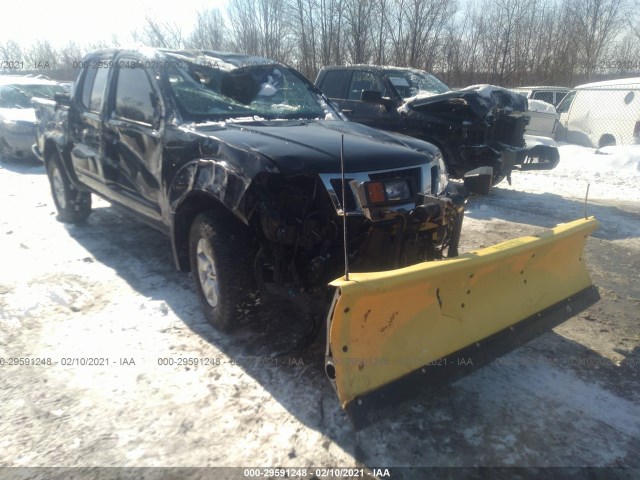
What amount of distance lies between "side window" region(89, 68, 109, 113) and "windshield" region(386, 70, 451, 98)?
461 centimetres

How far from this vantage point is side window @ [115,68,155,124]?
4.02 m

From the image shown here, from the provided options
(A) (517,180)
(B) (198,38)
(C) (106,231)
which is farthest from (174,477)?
(B) (198,38)

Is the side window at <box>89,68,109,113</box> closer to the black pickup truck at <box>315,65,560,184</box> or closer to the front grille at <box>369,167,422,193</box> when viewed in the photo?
the black pickup truck at <box>315,65,560,184</box>

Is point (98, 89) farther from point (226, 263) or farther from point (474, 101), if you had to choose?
point (474, 101)

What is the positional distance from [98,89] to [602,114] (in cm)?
1293

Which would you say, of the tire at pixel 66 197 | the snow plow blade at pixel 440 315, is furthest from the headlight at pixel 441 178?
the tire at pixel 66 197

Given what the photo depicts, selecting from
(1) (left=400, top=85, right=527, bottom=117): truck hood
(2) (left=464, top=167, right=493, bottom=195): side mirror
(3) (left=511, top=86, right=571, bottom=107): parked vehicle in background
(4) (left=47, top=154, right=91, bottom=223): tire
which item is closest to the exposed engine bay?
(2) (left=464, top=167, right=493, bottom=195): side mirror

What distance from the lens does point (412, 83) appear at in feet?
26.9

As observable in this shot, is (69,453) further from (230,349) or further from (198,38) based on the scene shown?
(198,38)

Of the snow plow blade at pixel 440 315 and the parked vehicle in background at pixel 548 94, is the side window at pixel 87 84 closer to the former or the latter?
the snow plow blade at pixel 440 315

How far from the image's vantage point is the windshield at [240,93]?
3.84 m

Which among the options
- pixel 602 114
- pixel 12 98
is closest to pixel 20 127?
Result: pixel 12 98

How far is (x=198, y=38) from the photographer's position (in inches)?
1092

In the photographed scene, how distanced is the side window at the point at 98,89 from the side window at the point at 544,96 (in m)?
14.5
